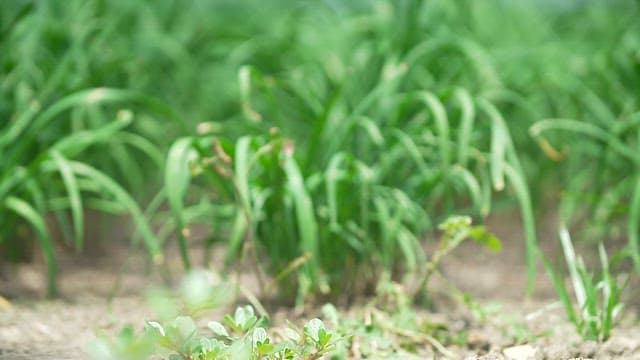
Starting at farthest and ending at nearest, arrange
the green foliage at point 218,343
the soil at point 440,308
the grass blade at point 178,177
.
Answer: the grass blade at point 178,177, the soil at point 440,308, the green foliage at point 218,343

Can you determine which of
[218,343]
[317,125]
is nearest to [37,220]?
[317,125]

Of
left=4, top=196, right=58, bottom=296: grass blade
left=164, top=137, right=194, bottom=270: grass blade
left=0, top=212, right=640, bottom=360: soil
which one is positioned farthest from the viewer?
left=4, top=196, right=58, bottom=296: grass blade

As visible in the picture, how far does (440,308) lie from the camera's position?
2.89m

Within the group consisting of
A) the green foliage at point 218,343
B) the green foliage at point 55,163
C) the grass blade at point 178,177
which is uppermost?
the green foliage at point 55,163

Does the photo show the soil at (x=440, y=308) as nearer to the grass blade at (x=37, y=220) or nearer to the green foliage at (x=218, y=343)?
the grass blade at (x=37, y=220)

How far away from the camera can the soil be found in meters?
2.27

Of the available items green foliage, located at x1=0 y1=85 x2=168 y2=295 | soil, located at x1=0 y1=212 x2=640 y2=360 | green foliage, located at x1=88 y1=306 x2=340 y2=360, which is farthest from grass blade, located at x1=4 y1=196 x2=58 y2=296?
green foliage, located at x1=88 y1=306 x2=340 y2=360

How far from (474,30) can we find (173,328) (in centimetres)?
240

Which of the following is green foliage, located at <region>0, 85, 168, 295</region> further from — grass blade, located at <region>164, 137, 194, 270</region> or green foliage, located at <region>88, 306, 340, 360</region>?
green foliage, located at <region>88, 306, 340, 360</region>

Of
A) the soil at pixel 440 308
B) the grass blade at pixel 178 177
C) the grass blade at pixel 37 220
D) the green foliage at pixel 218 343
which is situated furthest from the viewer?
the grass blade at pixel 37 220

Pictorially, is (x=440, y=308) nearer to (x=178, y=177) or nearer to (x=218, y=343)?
(x=178, y=177)

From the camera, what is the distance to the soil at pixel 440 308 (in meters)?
2.27

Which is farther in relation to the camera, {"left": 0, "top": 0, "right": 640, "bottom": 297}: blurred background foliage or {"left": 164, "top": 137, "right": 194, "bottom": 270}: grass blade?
{"left": 0, "top": 0, "right": 640, "bottom": 297}: blurred background foliage

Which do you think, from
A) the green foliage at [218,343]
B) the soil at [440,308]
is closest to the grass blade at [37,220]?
the soil at [440,308]
